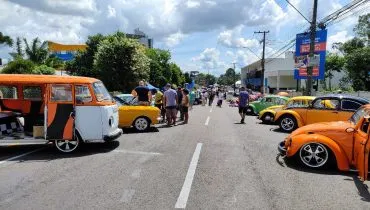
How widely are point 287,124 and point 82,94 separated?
332 inches

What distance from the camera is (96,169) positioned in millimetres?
8359

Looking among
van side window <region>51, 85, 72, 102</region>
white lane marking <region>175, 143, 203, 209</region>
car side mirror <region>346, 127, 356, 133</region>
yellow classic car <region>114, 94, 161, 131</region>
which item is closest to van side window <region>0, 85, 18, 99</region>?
van side window <region>51, 85, 72, 102</region>

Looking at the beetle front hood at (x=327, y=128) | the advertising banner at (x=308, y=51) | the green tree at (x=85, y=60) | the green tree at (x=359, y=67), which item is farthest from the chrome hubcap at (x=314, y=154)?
the green tree at (x=85, y=60)

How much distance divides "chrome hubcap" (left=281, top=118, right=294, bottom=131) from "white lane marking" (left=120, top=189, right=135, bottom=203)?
10022mm

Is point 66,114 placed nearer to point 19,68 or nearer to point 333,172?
point 333,172

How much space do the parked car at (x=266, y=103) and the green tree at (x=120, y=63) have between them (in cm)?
1435

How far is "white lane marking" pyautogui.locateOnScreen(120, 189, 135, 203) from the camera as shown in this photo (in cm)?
620

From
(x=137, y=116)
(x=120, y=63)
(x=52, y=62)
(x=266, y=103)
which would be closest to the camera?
(x=137, y=116)

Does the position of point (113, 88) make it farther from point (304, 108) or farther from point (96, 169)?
point (96, 169)

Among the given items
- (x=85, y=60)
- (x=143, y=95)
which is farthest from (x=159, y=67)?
(x=143, y=95)

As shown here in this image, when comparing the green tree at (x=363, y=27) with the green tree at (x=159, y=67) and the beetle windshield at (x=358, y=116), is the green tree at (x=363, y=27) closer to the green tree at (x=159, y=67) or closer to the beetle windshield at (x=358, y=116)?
the green tree at (x=159, y=67)

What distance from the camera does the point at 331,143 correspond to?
8.16 metres

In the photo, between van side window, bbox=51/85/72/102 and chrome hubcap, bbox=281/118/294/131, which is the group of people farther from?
van side window, bbox=51/85/72/102

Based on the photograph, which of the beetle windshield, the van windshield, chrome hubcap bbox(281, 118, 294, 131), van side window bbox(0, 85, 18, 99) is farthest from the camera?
chrome hubcap bbox(281, 118, 294, 131)
